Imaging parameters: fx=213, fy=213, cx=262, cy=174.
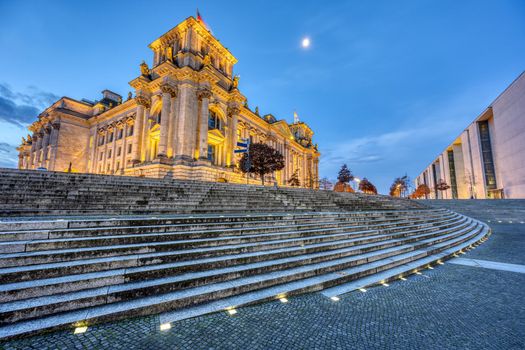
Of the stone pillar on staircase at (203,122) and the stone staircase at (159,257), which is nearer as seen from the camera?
the stone staircase at (159,257)

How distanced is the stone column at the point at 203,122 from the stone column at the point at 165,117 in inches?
151

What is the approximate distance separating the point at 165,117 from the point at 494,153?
75642 mm

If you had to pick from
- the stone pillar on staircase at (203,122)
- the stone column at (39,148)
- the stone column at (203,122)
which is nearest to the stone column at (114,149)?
the stone pillar on staircase at (203,122)

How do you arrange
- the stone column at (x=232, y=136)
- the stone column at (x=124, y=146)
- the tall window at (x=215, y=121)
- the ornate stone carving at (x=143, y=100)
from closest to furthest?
the ornate stone carving at (x=143, y=100) → the stone column at (x=232, y=136) → the tall window at (x=215, y=121) → the stone column at (x=124, y=146)

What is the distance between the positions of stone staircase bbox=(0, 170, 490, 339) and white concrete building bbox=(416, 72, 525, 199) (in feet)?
181

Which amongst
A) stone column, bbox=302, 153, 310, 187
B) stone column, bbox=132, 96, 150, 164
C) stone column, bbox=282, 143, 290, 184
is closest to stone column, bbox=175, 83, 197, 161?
stone column, bbox=132, 96, 150, 164

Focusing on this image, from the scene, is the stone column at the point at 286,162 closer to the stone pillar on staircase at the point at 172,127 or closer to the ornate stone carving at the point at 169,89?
the stone pillar on staircase at the point at 172,127

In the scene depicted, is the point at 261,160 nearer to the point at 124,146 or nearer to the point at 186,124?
the point at 186,124

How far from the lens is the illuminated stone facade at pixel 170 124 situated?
2820 cm

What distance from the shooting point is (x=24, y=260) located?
4.06 meters

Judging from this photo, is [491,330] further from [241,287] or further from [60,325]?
[60,325]

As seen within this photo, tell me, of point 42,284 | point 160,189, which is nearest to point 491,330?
point 42,284

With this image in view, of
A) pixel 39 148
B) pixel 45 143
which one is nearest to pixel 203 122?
pixel 45 143

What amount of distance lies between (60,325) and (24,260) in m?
1.98
